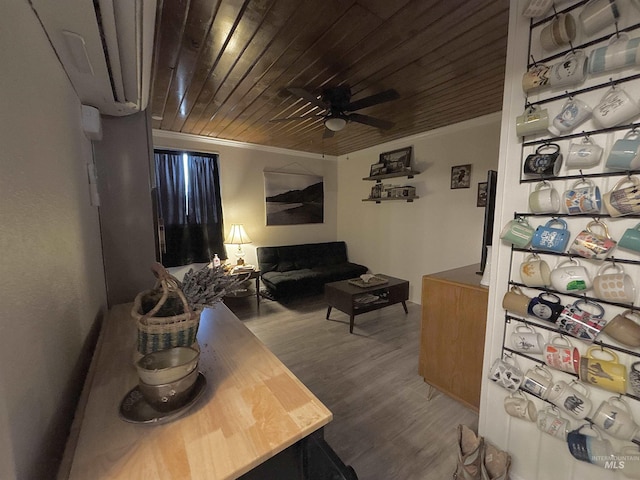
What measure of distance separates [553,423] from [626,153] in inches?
39.5

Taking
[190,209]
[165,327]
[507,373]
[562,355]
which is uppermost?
[190,209]

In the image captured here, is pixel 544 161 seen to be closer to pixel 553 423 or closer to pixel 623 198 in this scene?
pixel 623 198

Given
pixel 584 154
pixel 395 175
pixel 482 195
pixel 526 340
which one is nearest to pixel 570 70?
pixel 584 154

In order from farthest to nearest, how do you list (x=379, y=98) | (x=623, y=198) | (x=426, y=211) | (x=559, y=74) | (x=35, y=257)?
1. (x=426, y=211)
2. (x=379, y=98)
3. (x=559, y=74)
4. (x=623, y=198)
5. (x=35, y=257)

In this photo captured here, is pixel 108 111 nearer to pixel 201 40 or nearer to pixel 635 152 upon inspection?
pixel 201 40

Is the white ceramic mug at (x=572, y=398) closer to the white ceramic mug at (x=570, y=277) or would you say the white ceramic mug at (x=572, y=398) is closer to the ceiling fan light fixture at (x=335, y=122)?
the white ceramic mug at (x=570, y=277)

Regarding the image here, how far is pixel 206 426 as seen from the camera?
0.62 metres

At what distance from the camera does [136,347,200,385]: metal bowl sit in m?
0.62

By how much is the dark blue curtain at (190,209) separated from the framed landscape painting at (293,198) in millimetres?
830

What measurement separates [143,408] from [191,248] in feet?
10.9

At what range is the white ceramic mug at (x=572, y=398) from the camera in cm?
95

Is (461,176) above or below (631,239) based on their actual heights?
above

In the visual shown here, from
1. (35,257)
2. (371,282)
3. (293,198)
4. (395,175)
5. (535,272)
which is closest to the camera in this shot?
(35,257)

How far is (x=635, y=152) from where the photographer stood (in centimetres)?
78
